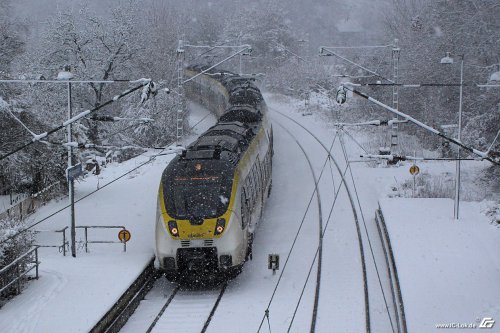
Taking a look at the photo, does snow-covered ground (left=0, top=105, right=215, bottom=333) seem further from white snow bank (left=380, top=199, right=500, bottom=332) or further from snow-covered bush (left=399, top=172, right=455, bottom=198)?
snow-covered bush (left=399, top=172, right=455, bottom=198)

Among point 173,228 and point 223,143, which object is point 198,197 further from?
point 223,143

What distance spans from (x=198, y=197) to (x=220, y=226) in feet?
3.07

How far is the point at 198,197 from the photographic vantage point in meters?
16.6

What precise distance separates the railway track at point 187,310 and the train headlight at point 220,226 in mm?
1702

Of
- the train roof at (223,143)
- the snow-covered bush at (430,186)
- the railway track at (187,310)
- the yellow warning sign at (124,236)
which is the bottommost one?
the railway track at (187,310)

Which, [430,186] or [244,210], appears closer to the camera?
[244,210]

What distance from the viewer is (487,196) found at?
28078mm

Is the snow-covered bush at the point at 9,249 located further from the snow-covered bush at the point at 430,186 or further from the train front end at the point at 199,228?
the snow-covered bush at the point at 430,186

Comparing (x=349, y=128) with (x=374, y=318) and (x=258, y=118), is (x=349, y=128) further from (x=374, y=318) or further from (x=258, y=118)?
(x=374, y=318)

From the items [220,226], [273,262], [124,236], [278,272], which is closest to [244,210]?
[220,226]

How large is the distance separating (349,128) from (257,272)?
2473 centimetres

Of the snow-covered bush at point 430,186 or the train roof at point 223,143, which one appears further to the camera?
the snow-covered bush at point 430,186

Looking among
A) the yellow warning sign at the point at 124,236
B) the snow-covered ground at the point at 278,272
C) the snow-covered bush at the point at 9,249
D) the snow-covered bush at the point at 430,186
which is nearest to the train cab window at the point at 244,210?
the snow-covered ground at the point at 278,272

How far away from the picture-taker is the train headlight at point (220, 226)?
16.2m
